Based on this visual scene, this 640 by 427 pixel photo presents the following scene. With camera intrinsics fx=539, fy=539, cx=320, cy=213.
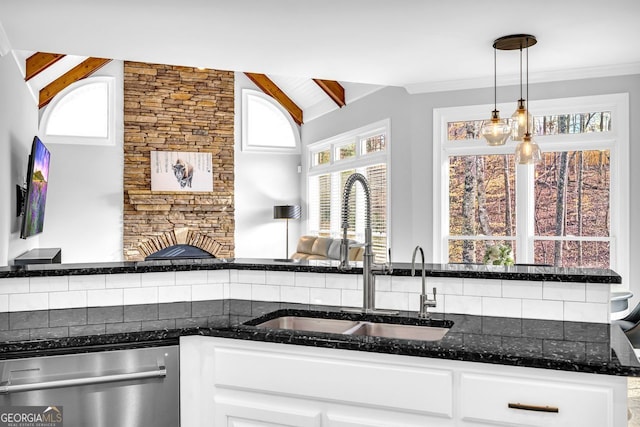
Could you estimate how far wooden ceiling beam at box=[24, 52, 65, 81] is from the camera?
5.96m

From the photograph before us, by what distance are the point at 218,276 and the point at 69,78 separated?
20.9 ft

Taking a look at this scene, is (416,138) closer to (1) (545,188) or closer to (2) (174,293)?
(1) (545,188)

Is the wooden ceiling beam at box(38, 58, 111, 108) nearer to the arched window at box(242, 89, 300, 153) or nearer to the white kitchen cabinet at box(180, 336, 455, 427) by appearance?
the arched window at box(242, 89, 300, 153)

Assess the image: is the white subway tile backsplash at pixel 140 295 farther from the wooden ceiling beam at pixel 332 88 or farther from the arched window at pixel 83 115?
the arched window at pixel 83 115

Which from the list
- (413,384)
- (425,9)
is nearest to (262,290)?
(413,384)

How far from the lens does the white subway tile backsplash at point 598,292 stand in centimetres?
195

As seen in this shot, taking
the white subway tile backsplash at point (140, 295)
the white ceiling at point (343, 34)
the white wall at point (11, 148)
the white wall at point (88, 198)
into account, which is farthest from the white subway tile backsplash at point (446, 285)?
the white wall at point (88, 198)

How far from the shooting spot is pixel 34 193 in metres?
5.10

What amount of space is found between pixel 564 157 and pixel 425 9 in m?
2.53

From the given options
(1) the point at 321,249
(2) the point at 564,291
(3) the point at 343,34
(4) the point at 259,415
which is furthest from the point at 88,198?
(2) the point at 564,291

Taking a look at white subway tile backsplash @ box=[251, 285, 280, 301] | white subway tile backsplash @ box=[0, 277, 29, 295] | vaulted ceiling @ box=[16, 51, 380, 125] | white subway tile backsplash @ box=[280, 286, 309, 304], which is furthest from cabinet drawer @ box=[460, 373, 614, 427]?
vaulted ceiling @ box=[16, 51, 380, 125]

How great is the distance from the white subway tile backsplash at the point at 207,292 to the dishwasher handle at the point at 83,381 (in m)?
0.59

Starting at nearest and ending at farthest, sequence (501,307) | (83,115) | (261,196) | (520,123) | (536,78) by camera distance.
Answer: (501,307), (520,123), (536,78), (83,115), (261,196)

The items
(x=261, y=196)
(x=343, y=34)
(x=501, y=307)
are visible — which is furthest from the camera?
(x=261, y=196)
